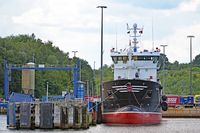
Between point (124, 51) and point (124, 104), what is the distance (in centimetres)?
1207

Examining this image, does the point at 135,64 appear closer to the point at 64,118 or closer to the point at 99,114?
the point at 99,114

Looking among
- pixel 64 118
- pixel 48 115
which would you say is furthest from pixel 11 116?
pixel 64 118

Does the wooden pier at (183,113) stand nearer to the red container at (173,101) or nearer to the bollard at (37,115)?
the red container at (173,101)

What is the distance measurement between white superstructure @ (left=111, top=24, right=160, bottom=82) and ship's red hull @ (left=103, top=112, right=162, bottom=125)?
23.9ft

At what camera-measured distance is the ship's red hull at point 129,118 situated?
6981 centimetres

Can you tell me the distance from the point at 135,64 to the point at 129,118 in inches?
419

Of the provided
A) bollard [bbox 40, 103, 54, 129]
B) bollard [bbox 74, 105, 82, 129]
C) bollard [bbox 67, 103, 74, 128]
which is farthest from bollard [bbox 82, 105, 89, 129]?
bollard [bbox 40, 103, 54, 129]

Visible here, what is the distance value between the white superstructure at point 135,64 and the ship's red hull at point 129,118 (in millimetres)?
7284

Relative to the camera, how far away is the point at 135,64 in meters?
78.8

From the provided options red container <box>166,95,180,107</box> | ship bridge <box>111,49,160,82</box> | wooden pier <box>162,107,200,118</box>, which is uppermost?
ship bridge <box>111,49,160,82</box>

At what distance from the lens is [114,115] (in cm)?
7100

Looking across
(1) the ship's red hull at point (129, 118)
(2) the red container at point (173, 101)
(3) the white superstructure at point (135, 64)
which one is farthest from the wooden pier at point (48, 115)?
(2) the red container at point (173, 101)

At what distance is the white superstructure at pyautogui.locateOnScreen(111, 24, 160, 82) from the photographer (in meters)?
78.6

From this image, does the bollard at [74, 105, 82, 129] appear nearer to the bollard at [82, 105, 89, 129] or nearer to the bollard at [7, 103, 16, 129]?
the bollard at [82, 105, 89, 129]
